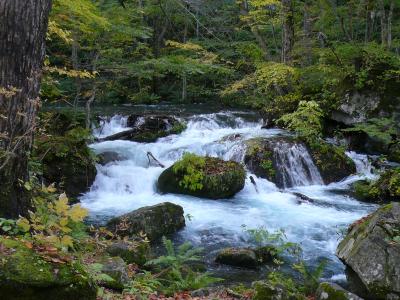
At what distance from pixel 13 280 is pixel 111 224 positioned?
5992mm

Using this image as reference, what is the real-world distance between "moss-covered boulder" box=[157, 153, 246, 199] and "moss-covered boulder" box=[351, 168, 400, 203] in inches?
126

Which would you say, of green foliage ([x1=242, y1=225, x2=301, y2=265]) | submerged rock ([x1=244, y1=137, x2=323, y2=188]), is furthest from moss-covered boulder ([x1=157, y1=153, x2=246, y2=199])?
green foliage ([x1=242, y1=225, x2=301, y2=265])

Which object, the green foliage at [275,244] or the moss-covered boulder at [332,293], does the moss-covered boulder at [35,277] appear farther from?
the green foliage at [275,244]

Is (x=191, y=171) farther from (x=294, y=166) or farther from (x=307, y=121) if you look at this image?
(x=307, y=121)

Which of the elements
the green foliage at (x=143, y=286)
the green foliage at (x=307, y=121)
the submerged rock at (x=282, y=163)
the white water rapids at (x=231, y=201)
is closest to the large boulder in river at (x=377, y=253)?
the white water rapids at (x=231, y=201)

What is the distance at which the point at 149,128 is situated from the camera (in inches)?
655

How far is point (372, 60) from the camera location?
16.0 meters

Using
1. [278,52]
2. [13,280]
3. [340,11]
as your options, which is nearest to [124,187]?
[13,280]

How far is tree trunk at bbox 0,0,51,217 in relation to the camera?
4375mm

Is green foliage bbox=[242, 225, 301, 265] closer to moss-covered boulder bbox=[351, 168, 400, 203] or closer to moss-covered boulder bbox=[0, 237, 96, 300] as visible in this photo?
moss-covered boulder bbox=[351, 168, 400, 203]

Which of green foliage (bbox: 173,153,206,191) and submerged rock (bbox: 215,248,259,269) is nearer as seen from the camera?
submerged rock (bbox: 215,248,259,269)

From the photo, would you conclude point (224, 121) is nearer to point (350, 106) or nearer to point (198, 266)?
point (350, 106)

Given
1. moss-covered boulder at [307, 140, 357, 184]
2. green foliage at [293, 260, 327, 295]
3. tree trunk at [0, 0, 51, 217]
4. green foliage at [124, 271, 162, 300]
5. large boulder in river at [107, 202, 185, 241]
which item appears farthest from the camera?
moss-covered boulder at [307, 140, 357, 184]

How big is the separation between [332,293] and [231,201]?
621 centimetres
